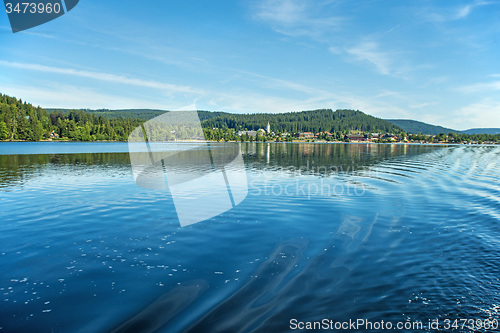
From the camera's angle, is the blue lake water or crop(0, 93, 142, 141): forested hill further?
crop(0, 93, 142, 141): forested hill

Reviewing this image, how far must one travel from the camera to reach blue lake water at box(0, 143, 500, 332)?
6.89 m

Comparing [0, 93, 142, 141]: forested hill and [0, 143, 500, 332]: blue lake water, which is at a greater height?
[0, 93, 142, 141]: forested hill

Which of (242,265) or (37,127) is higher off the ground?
(37,127)

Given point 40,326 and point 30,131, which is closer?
point 40,326

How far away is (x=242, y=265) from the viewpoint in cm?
969

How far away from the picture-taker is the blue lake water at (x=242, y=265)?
22.6ft

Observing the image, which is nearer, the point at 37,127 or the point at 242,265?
the point at 242,265

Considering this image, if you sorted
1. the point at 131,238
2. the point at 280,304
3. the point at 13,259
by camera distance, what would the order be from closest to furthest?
the point at 280,304 → the point at 13,259 → the point at 131,238

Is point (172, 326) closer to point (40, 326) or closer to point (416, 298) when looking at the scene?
point (40, 326)

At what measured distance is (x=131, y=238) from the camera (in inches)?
486

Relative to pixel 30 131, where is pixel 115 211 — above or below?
below

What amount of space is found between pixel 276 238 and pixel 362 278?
175 inches

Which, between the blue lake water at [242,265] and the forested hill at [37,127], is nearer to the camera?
the blue lake water at [242,265]

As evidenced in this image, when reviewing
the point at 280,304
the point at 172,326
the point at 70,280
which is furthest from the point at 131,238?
the point at 280,304
